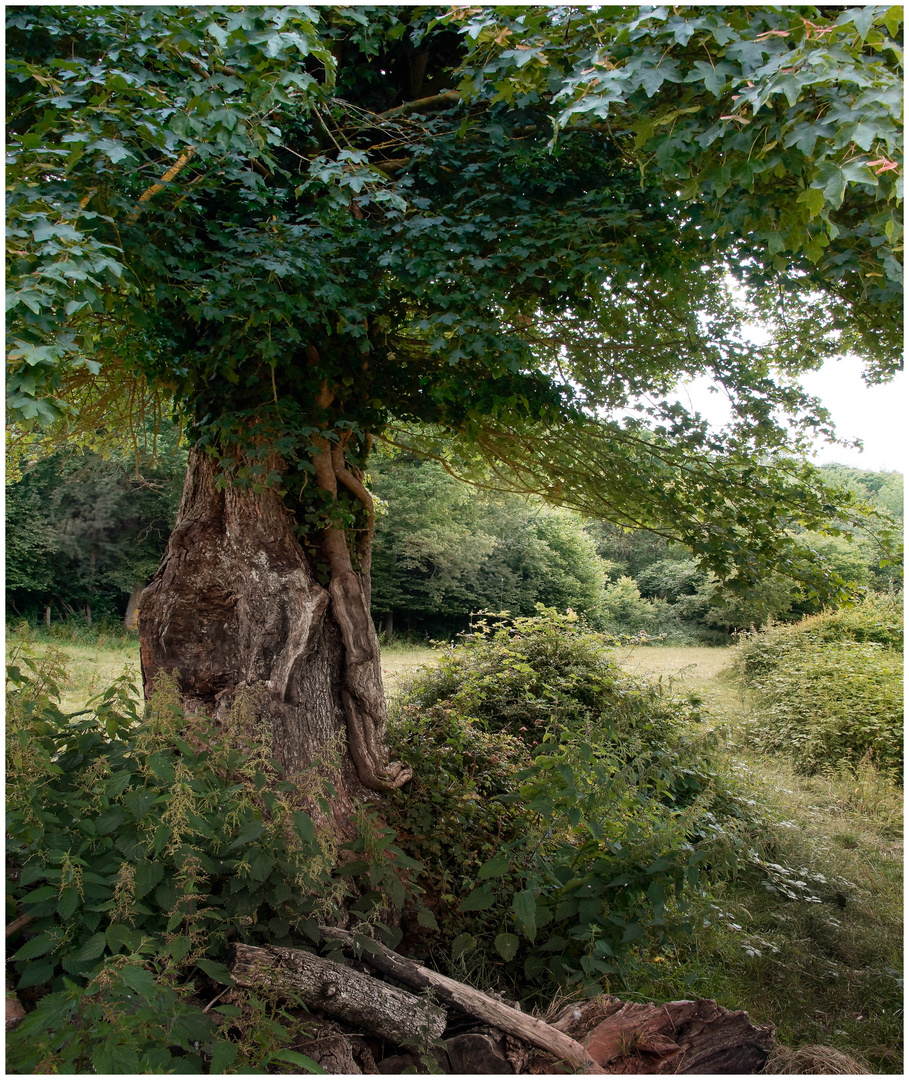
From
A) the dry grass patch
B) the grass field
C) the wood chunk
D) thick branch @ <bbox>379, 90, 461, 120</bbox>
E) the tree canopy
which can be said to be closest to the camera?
the tree canopy

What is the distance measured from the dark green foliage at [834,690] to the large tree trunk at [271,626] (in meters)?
6.16

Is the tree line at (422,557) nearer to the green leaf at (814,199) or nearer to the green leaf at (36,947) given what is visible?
the green leaf at (814,199)

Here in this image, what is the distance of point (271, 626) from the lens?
4.36 m

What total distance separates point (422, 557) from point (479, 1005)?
1668 cm

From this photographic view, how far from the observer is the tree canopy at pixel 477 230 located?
242cm

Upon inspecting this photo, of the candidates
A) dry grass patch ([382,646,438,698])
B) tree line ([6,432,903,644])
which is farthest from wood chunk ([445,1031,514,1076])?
dry grass patch ([382,646,438,698])

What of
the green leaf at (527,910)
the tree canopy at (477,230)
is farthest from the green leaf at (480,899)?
the tree canopy at (477,230)

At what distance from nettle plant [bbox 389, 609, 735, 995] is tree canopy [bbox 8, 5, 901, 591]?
172cm

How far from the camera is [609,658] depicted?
283 inches

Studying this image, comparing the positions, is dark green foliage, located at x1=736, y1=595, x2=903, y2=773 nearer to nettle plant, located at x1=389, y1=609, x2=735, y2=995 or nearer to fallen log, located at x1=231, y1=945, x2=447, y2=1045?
nettle plant, located at x1=389, y1=609, x2=735, y2=995

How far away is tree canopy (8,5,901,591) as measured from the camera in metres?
2.42

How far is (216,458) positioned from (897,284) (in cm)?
396

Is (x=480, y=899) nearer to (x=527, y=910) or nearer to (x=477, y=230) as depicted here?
(x=527, y=910)

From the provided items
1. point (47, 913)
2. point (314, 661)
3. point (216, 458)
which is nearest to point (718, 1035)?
point (47, 913)
